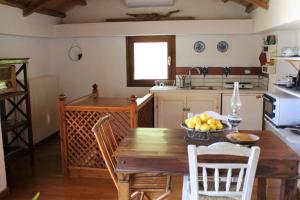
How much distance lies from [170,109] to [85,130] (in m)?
1.63

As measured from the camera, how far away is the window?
17.7ft

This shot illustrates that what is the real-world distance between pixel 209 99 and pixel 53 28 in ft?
9.73

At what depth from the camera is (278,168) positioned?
6.55ft

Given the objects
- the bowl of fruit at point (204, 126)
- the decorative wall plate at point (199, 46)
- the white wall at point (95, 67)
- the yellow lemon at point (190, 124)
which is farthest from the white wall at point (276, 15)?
the white wall at point (95, 67)

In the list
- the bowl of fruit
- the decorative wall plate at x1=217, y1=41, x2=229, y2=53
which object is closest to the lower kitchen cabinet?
the decorative wall plate at x1=217, y1=41, x2=229, y2=53

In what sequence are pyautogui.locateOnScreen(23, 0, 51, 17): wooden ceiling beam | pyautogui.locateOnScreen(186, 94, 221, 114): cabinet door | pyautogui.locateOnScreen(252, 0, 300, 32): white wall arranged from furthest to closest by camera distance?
pyautogui.locateOnScreen(186, 94, 221, 114): cabinet door, pyautogui.locateOnScreen(23, 0, 51, 17): wooden ceiling beam, pyautogui.locateOnScreen(252, 0, 300, 32): white wall

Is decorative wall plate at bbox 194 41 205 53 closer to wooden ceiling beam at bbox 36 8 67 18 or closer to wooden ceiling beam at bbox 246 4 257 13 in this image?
wooden ceiling beam at bbox 246 4 257 13

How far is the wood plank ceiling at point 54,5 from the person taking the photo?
4016 millimetres

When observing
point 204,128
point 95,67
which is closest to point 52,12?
point 95,67

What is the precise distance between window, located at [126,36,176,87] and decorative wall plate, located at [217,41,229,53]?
797mm

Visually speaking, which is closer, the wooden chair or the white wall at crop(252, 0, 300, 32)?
the wooden chair

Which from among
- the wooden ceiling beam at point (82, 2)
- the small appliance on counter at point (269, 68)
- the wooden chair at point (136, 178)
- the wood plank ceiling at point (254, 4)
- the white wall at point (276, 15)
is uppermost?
the wooden ceiling beam at point (82, 2)

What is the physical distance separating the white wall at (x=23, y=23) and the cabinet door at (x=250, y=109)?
3.16 m

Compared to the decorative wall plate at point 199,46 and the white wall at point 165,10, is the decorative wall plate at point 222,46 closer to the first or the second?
the decorative wall plate at point 199,46
